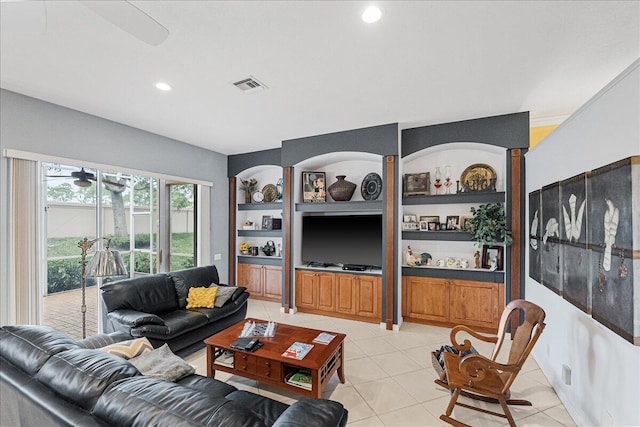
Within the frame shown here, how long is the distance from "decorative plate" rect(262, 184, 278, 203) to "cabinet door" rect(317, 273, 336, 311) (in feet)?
6.22

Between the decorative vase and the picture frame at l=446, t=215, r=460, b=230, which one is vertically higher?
the decorative vase

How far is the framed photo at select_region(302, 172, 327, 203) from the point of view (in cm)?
493

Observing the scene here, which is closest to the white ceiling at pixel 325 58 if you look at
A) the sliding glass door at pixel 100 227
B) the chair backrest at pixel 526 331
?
the sliding glass door at pixel 100 227

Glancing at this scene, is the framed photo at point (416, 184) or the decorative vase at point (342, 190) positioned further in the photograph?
the decorative vase at point (342, 190)

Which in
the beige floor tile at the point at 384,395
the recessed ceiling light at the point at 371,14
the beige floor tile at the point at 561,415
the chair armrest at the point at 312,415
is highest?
the recessed ceiling light at the point at 371,14

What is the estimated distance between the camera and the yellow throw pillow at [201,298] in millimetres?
3632

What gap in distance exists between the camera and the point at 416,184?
442 cm

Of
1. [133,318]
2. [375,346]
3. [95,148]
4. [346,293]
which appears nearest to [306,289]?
[346,293]

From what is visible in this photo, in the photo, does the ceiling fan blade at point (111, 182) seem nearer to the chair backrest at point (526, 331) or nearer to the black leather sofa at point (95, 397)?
the black leather sofa at point (95, 397)

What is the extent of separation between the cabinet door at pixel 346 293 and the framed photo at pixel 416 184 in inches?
62.2

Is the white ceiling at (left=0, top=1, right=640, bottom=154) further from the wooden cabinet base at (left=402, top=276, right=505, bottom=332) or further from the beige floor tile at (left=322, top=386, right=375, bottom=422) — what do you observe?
the beige floor tile at (left=322, top=386, right=375, bottom=422)

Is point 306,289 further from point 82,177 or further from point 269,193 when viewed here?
point 82,177

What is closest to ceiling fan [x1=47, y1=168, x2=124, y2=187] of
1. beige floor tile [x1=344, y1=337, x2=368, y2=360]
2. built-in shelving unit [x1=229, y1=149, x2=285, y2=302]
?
built-in shelving unit [x1=229, y1=149, x2=285, y2=302]

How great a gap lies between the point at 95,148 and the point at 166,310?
228 cm
